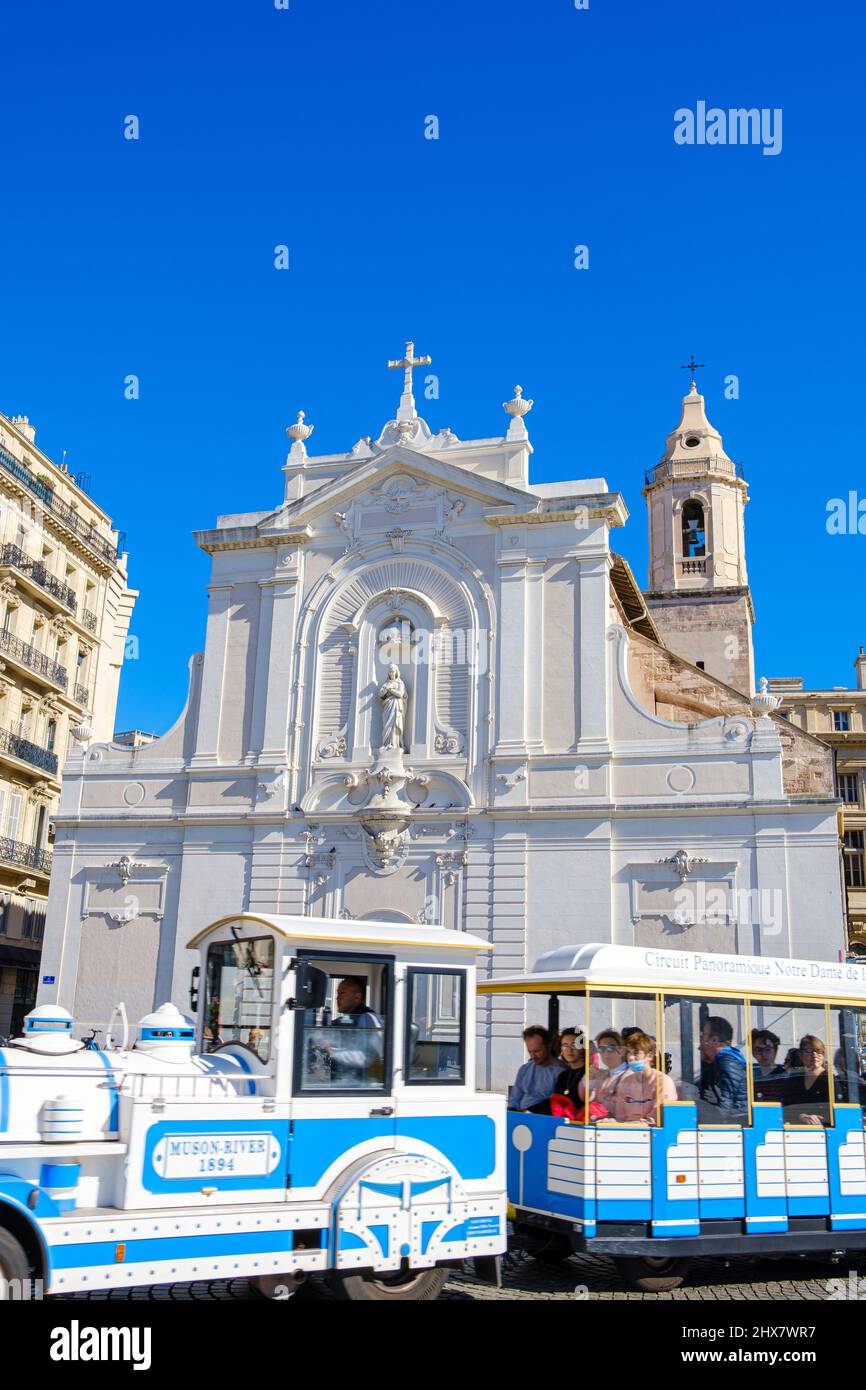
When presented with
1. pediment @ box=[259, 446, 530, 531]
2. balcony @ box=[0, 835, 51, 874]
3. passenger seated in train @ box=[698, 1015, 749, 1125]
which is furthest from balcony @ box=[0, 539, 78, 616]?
passenger seated in train @ box=[698, 1015, 749, 1125]

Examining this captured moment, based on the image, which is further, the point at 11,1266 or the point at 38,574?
the point at 38,574

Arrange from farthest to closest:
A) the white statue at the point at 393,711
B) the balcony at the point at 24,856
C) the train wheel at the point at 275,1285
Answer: the balcony at the point at 24,856, the white statue at the point at 393,711, the train wheel at the point at 275,1285

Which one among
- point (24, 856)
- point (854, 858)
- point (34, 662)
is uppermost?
point (34, 662)

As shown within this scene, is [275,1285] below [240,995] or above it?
below

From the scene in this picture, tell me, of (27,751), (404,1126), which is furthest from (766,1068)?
(27,751)

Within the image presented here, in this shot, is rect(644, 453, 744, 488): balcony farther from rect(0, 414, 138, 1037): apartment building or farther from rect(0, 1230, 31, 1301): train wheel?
rect(0, 1230, 31, 1301): train wheel

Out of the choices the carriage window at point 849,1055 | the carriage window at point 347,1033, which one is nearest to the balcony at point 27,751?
the carriage window at point 347,1033

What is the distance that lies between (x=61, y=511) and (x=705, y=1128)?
103ft

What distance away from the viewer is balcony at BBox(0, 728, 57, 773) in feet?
107

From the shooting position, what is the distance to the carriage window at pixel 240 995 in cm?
930

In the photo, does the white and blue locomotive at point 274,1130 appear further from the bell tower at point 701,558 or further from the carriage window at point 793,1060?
the bell tower at point 701,558

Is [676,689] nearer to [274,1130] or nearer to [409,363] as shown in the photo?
[409,363]

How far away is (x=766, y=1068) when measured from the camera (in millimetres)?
11141

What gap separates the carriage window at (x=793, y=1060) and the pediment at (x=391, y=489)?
671 inches
